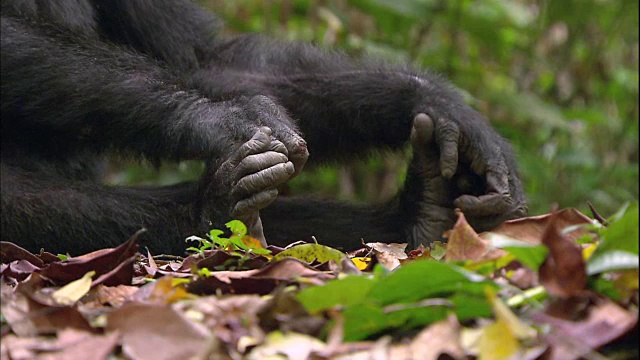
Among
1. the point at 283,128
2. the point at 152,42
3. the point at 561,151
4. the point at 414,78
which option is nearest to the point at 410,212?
the point at 414,78

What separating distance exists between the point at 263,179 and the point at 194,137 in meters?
0.26

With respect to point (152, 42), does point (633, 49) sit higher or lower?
lower

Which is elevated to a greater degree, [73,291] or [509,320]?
[509,320]

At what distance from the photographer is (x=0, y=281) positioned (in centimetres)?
154

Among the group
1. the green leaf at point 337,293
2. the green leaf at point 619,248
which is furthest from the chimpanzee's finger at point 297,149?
the green leaf at point 619,248

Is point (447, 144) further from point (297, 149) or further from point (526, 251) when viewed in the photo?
point (526, 251)

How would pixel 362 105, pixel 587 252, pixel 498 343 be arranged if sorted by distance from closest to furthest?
pixel 498 343 < pixel 587 252 < pixel 362 105

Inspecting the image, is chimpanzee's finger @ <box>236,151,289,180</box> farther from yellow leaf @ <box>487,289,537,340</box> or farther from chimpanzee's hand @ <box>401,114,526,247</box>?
yellow leaf @ <box>487,289,537,340</box>

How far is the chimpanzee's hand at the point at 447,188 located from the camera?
2482 millimetres

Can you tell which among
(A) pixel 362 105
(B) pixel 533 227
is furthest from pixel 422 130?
(B) pixel 533 227

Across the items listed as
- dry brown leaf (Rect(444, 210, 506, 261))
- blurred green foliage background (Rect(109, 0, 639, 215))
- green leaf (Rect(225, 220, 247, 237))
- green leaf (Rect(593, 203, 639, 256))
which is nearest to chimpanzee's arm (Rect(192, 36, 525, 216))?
green leaf (Rect(225, 220, 247, 237))

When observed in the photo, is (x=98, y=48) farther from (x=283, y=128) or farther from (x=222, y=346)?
(x=222, y=346)

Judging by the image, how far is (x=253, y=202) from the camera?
7.07 feet

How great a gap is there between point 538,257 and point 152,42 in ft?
6.25
